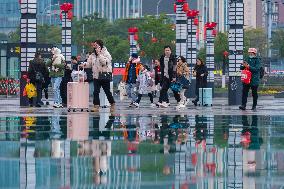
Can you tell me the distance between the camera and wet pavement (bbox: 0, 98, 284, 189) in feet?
40.5

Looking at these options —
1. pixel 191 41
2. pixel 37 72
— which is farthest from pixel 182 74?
pixel 191 41

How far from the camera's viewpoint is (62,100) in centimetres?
3628

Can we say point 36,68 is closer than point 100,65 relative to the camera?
No

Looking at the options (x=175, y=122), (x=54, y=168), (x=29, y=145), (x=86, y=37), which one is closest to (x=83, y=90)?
(x=175, y=122)

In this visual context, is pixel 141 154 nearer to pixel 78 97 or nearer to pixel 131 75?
pixel 78 97

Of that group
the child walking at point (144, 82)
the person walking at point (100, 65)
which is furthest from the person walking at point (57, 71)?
the person walking at point (100, 65)

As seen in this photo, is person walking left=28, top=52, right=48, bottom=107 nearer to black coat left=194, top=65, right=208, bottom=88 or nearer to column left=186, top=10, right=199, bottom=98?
black coat left=194, top=65, right=208, bottom=88

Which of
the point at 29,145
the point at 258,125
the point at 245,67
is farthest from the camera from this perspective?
the point at 245,67

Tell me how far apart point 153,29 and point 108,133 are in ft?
319

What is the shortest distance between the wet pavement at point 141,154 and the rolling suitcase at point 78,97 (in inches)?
262

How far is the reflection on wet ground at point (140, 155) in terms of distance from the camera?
488 inches

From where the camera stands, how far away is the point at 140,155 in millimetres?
15266

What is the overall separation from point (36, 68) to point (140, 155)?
22.0 metres

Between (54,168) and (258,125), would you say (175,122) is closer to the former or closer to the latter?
(258,125)
